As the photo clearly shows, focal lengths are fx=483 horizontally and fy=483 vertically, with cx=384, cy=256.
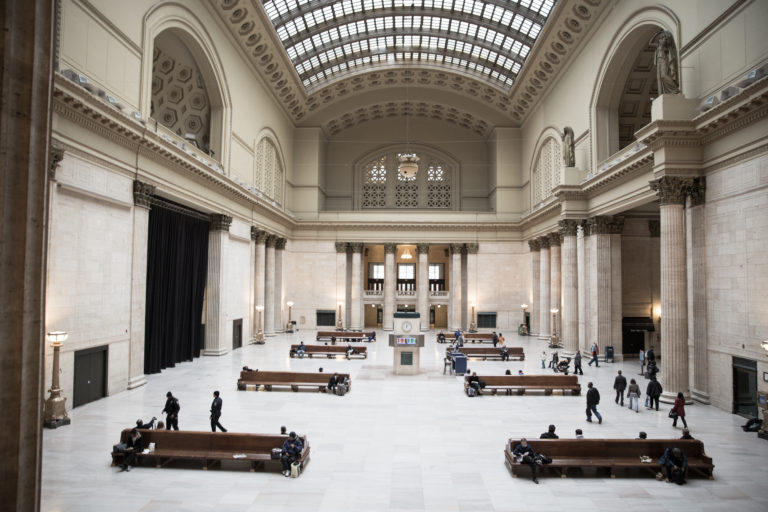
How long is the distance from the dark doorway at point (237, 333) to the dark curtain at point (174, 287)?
7.80 feet

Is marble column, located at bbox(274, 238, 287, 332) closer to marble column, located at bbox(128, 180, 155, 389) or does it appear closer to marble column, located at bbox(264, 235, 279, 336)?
marble column, located at bbox(264, 235, 279, 336)

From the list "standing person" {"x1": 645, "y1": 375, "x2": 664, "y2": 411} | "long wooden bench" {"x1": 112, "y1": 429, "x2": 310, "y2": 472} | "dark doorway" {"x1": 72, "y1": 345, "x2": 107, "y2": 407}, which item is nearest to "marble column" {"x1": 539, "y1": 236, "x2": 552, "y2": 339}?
"standing person" {"x1": 645, "y1": 375, "x2": 664, "y2": 411}

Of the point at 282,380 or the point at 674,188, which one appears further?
the point at 282,380

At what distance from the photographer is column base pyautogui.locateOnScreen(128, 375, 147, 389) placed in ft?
52.4

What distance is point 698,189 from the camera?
15.1 meters

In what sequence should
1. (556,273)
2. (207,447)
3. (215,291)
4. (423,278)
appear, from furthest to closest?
1. (423,278)
2. (556,273)
3. (215,291)
4. (207,447)

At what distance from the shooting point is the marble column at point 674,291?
15.0 meters

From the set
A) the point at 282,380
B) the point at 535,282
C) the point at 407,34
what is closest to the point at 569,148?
the point at 535,282

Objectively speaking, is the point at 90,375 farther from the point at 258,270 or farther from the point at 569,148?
the point at 569,148

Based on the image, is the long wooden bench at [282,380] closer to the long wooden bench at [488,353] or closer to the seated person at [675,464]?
the long wooden bench at [488,353]

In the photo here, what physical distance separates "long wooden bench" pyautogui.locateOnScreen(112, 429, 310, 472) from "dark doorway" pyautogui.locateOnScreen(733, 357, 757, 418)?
39.3ft

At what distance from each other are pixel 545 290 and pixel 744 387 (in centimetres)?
1798

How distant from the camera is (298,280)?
3844 cm

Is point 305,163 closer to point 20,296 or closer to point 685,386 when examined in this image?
point 685,386
